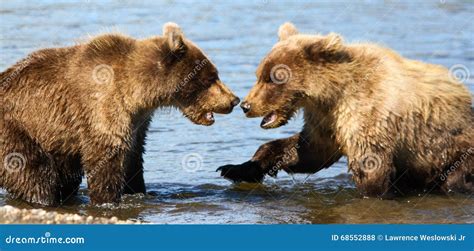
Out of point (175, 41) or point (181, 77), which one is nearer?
point (175, 41)

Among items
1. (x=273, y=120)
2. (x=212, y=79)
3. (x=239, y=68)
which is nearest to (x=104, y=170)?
(x=212, y=79)

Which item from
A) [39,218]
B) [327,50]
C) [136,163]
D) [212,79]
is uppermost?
[327,50]

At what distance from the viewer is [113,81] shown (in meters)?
11.5

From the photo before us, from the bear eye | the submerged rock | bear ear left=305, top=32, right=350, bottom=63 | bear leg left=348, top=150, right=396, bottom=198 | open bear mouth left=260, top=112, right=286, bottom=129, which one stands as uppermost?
bear ear left=305, top=32, right=350, bottom=63

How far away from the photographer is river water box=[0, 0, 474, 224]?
12.0 m

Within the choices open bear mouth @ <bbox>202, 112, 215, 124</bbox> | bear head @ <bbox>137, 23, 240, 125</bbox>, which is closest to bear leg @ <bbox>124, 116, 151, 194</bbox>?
bear head @ <bbox>137, 23, 240, 125</bbox>

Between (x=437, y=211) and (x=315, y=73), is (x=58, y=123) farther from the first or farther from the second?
(x=437, y=211)

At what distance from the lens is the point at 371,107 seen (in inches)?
464

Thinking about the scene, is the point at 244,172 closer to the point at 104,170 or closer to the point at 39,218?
the point at 104,170

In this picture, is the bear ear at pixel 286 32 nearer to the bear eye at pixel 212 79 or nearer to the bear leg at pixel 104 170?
the bear eye at pixel 212 79

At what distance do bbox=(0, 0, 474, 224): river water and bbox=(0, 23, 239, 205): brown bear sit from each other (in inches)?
16.7

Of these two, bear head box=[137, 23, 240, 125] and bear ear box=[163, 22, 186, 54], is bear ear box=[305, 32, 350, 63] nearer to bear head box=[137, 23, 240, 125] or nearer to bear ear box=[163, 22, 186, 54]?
bear head box=[137, 23, 240, 125]

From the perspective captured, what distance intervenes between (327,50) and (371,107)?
0.80 m

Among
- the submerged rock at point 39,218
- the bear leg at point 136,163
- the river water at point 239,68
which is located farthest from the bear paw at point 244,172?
the submerged rock at point 39,218
